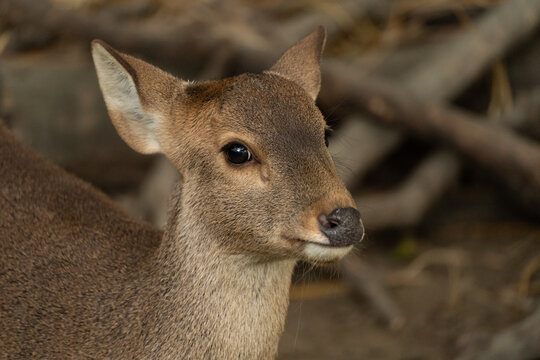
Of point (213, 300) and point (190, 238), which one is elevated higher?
point (190, 238)

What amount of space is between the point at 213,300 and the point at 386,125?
10.8 ft

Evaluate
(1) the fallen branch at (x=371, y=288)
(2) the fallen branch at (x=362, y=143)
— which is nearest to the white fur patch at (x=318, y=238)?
(1) the fallen branch at (x=371, y=288)

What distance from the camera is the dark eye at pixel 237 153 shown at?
306 cm

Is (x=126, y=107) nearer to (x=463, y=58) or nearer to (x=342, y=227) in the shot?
(x=342, y=227)

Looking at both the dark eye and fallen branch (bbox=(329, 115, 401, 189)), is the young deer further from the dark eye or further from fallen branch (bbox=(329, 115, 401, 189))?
fallen branch (bbox=(329, 115, 401, 189))

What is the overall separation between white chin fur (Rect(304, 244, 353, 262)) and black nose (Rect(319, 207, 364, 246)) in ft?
0.09

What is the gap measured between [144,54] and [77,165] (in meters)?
0.99

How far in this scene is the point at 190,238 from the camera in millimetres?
3193

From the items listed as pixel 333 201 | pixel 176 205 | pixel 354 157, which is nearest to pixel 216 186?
pixel 176 205

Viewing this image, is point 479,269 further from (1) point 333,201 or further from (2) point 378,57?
(1) point 333,201

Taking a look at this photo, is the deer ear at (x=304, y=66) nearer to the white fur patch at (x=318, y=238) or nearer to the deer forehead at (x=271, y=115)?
the deer forehead at (x=271, y=115)

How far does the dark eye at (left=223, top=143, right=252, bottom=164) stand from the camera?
306 centimetres

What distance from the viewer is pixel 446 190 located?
21.3 ft

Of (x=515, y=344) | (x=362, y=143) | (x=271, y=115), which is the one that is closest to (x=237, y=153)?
(x=271, y=115)
